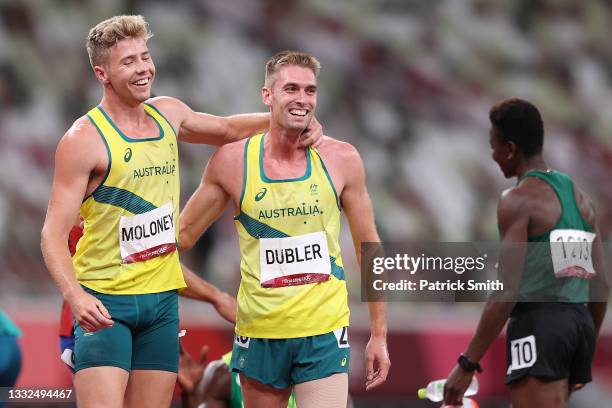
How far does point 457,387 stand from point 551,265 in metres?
0.71

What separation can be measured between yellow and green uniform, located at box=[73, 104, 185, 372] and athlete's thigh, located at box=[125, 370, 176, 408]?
3cm

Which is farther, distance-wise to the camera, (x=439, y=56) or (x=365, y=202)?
(x=439, y=56)

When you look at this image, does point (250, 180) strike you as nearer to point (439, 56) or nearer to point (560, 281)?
point (560, 281)

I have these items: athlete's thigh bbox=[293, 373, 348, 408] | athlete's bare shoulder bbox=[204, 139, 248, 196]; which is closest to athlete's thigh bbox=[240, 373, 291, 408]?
athlete's thigh bbox=[293, 373, 348, 408]

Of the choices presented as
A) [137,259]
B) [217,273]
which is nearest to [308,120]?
[137,259]

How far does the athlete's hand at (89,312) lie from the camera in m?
3.81

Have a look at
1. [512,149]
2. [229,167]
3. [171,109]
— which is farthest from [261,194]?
[512,149]

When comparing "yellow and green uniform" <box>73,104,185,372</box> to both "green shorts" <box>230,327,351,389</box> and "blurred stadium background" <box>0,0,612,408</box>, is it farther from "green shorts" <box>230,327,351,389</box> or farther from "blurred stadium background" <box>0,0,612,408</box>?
"blurred stadium background" <box>0,0,612,408</box>

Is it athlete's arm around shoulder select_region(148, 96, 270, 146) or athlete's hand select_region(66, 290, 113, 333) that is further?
athlete's arm around shoulder select_region(148, 96, 270, 146)

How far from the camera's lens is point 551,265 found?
488 centimetres

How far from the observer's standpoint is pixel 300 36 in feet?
30.2

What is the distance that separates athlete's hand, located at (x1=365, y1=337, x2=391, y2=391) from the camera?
14.1ft

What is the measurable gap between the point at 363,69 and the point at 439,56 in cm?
67

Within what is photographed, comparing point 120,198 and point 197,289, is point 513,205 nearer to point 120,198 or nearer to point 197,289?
point 197,289
